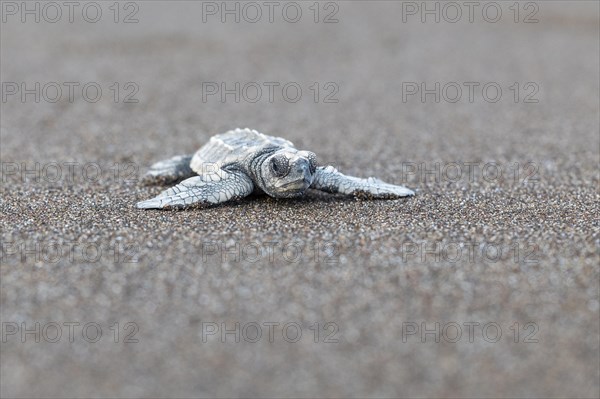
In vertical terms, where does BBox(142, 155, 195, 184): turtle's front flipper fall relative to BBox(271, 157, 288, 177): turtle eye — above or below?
below

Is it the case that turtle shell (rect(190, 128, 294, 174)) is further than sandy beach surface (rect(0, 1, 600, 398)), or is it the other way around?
turtle shell (rect(190, 128, 294, 174))

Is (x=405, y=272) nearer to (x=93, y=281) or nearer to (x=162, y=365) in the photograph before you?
(x=162, y=365)

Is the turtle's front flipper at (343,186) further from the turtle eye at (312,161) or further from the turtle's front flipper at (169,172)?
the turtle's front flipper at (169,172)

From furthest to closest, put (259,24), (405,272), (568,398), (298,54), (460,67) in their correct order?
(259,24) < (298,54) < (460,67) < (405,272) < (568,398)

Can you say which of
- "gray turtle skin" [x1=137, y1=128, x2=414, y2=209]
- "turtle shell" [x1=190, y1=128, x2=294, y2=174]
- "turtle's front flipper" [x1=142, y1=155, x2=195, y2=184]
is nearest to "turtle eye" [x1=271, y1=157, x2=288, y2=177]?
"gray turtle skin" [x1=137, y1=128, x2=414, y2=209]

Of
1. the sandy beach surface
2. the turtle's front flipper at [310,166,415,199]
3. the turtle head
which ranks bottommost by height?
the sandy beach surface

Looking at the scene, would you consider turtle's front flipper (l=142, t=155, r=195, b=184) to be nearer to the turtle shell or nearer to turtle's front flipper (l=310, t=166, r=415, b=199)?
the turtle shell

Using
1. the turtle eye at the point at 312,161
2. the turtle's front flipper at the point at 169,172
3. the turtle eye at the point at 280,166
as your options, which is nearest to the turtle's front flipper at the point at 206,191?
the turtle eye at the point at 280,166

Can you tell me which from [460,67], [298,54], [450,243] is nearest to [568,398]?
[450,243]
